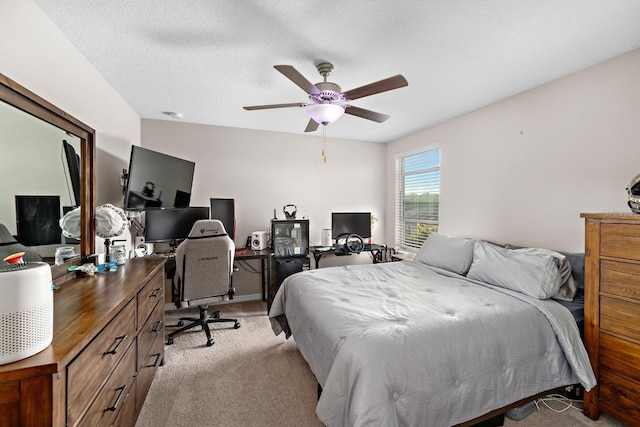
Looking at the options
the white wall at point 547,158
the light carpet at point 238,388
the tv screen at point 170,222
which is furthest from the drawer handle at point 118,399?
the white wall at point 547,158

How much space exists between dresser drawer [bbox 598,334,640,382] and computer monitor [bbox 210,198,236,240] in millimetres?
3683

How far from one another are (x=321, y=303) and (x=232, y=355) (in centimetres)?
119

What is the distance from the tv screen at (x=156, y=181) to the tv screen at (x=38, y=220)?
0.94 m

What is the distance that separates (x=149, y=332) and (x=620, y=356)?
9.93 feet

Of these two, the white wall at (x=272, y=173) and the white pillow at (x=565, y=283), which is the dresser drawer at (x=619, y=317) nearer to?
the white pillow at (x=565, y=283)

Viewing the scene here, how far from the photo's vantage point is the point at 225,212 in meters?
3.75

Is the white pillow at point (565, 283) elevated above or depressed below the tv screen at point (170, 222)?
below

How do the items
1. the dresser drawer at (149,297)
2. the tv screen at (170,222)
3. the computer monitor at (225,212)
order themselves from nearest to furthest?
the dresser drawer at (149,297), the tv screen at (170,222), the computer monitor at (225,212)

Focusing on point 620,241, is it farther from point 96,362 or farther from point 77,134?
point 77,134

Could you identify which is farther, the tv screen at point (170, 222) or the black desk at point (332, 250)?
the black desk at point (332, 250)

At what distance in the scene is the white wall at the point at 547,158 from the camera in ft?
6.95

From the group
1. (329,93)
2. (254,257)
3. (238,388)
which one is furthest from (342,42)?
(238,388)

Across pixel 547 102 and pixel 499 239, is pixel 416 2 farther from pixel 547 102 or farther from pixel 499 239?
pixel 499 239

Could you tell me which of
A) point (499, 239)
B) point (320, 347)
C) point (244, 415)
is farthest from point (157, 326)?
point (499, 239)
